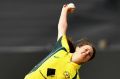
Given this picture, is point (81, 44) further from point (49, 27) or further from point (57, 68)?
point (49, 27)

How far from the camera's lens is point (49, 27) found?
895cm

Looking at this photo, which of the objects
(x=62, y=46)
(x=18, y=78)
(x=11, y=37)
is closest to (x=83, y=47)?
(x=62, y=46)

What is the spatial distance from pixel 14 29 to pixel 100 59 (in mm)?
1100

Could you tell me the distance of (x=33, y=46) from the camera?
28.7 feet

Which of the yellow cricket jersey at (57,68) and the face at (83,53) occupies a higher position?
the face at (83,53)

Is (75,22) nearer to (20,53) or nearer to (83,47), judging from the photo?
(20,53)

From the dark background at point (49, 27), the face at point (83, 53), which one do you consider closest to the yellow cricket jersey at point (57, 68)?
the face at point (83, 53)

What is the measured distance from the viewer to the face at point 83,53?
5.85 metres

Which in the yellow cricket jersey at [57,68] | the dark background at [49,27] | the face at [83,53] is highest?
the face at [83,53]

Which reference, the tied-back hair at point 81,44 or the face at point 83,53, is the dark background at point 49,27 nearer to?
the tied-back hair at point 81,44

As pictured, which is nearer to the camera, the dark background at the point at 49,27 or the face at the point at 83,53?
the face at the point at 83,53

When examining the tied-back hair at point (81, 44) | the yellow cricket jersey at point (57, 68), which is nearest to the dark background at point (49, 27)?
the tied-back hair at point (81, 44)

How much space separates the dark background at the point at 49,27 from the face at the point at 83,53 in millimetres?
2515

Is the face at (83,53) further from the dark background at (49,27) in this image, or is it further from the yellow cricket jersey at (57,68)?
the dark background at (49,27)
